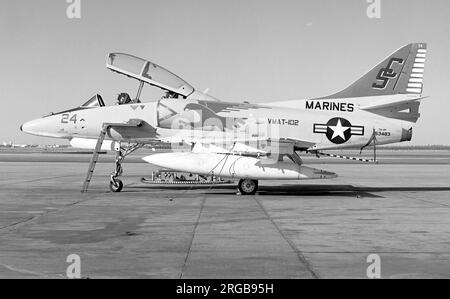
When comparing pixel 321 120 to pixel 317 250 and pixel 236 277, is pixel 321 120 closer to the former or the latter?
pixel 317 250

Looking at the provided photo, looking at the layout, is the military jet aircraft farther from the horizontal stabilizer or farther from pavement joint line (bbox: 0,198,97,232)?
pavement joint line (bbox: 0,198,97,232)

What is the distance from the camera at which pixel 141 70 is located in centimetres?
1784

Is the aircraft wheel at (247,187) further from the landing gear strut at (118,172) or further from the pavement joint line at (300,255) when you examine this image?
the pavement joint line at (300,255)

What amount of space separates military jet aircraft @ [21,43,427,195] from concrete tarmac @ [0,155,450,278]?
2.52m

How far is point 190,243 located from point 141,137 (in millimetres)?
10383

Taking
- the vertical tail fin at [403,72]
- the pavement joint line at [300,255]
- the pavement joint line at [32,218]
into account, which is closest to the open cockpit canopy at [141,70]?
the pavement joint line at [32,218]

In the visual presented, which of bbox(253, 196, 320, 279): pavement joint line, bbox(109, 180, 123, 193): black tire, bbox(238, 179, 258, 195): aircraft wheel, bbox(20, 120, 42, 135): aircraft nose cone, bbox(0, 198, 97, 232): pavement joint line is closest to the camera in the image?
bbox(253, 196, 320, 279): pavement joint line

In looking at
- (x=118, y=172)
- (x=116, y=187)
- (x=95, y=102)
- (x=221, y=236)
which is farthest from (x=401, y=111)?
(x=221, y=236)

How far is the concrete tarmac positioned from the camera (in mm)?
6449

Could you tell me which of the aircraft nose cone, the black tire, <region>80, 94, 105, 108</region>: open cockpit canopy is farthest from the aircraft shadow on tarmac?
the aircraft nose cone

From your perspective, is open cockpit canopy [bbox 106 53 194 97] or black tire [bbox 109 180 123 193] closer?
black tire [bbox 109 180 123 193]

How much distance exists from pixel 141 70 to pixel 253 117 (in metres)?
4.24

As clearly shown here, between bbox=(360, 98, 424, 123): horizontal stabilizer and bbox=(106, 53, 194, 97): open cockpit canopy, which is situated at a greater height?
bbox=(106, 53, 194, 97): open cockpit canopy
